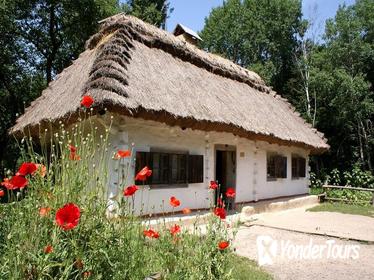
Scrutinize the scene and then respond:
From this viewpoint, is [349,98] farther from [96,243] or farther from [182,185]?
[96,243]

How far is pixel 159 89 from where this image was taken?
22.8ft

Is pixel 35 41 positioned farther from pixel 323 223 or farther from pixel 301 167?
pixel 323 223

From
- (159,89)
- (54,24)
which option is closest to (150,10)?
(54,24)

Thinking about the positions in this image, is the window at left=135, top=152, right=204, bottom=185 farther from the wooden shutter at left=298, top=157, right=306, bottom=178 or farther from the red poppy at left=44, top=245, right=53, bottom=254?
the wooden shutter at left=298, top=157, right=306, bottom=178

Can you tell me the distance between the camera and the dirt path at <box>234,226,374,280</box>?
4383 mm

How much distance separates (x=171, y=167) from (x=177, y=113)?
1.28 m

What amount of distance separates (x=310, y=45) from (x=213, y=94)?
14.7 m

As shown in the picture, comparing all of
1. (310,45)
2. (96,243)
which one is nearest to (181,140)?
(96,243)

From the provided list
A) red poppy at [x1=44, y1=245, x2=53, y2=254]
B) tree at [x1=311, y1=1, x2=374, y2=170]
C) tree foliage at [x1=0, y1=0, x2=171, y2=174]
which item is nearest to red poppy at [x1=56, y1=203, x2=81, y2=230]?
red poppy at [x1=44, y1=245, x2=53, y2=254]

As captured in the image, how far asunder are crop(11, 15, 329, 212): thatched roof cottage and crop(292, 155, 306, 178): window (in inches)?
24.6

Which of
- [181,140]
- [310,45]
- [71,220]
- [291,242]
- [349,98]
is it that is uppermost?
[310,45]

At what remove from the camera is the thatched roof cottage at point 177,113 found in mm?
6281

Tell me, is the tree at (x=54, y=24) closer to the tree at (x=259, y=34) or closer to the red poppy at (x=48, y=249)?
the tree at (x=259, y=34)

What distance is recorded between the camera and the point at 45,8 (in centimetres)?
1414
